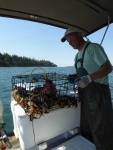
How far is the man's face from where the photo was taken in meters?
2.24

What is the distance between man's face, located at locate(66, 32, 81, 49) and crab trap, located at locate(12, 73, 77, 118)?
1.79 ft

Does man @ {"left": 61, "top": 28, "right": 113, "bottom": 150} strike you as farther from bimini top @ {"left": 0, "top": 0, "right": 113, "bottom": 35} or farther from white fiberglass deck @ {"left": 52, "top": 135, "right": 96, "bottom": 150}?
bimini top @ {"left": 0, "top": 0, "right": 113, "bottom": 35}

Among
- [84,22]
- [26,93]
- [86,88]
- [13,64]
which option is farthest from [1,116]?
[13,64]

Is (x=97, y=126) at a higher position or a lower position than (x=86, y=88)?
lower

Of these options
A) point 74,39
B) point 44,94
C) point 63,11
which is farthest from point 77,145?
point 63,11

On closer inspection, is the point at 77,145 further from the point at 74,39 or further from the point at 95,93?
the point at 74,39

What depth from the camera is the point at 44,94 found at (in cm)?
251

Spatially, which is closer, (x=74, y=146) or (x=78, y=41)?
(x=78, y=41)

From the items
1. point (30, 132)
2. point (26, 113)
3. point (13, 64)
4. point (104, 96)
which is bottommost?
point (30, 132)

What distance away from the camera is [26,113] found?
90.1 inches

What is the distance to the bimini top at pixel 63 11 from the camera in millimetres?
2449

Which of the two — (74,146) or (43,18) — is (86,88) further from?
(43,18)

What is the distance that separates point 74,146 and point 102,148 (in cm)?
46

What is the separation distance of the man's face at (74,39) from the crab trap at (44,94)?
54 cm
